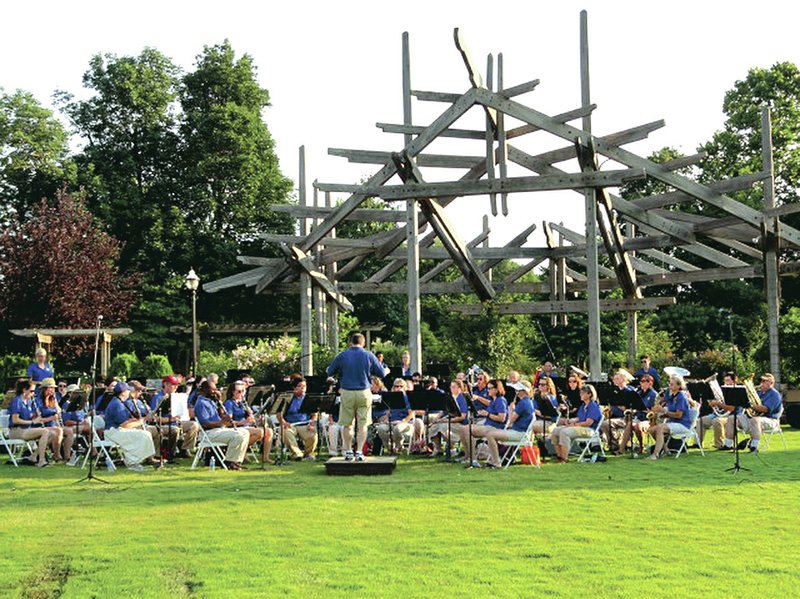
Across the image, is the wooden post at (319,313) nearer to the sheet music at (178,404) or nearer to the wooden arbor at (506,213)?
the wooden arbor at (506,213)

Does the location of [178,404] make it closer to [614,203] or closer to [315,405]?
[315,405]

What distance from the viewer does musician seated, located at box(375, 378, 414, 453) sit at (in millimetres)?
17844

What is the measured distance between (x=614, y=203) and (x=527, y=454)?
339 inches

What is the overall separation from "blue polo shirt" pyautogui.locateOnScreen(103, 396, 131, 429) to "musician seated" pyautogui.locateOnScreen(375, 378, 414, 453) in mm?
4277

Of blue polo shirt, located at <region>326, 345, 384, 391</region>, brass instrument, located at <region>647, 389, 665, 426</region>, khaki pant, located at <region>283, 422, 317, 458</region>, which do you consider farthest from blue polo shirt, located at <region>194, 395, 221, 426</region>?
brass instrument, located at <region>647, 389, 665, 426</region>

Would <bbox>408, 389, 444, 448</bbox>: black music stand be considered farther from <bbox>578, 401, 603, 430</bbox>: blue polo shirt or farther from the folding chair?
<bbox>578, 401, 603, 430</bbox>: blue polo shirt

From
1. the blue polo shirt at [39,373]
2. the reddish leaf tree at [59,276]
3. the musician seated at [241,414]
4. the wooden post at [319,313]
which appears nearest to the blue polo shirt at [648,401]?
the musician seated at [241,414]

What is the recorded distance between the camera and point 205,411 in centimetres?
1628

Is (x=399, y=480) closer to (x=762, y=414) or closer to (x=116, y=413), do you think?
(x=116, y=413)

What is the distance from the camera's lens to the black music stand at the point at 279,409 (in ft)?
54.6

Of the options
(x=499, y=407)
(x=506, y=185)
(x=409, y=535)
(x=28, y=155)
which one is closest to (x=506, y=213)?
(x=506, y=185)

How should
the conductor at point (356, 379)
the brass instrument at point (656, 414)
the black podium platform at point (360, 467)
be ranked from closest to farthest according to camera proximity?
the black podium platform at point (360, 467) < the conductor at point (356, 379) < the brass instrument at point (656, 414)

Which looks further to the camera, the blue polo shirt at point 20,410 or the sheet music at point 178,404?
the blue polo shirt at point 20,410

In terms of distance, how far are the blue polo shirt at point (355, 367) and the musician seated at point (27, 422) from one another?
17.1 feet
